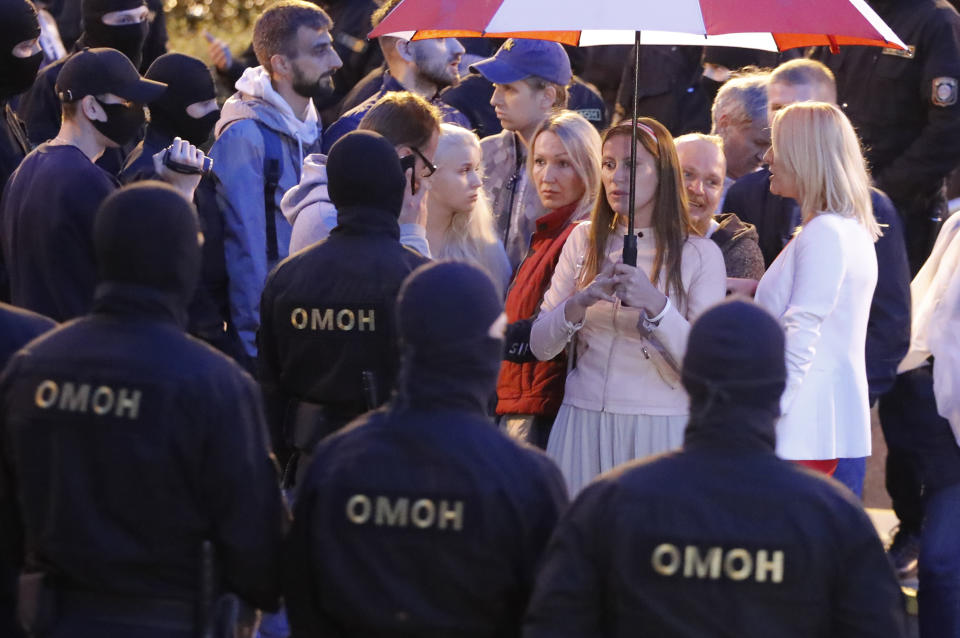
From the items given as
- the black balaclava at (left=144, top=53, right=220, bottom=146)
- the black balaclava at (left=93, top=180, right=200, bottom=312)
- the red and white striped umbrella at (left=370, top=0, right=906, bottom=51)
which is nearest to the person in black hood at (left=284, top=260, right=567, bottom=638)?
the black balaclava at (left=93, top=180, right=200, bottom=312)

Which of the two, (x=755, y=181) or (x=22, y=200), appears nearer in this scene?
(x=22, y=200)

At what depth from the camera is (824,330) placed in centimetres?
477

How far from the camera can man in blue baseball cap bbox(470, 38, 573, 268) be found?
21.9 ft

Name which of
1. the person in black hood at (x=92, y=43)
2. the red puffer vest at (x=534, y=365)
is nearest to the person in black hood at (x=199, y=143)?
the person in black hood at (x=92, y=43)

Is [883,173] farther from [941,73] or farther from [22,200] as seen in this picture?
[22,200]

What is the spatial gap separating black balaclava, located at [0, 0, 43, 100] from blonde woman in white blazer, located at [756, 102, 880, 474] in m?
3.19

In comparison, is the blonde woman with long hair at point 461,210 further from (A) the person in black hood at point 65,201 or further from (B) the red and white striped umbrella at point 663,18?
(A) the person in black hood at point 65,201

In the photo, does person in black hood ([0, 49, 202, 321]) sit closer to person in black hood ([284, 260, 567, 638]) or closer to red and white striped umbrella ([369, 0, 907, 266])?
red and white striped umbrella ([369, 0, 907, 266])

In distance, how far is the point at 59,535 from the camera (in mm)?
3092

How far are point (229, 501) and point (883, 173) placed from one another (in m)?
5.52

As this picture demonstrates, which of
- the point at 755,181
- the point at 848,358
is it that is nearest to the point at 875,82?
the point at 755,181

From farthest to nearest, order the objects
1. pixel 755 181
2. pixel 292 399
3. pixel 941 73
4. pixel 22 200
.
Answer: pixel 941 73, pixel 755 181, pixel 22 200, pixel 292 399

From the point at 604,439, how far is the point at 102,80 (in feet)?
8.10

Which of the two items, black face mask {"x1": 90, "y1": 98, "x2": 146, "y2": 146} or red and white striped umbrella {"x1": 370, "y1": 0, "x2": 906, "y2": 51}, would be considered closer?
red and white striped umbrella {"x1": 370, "y1": 0, "x2": 906, "y2": 51}
